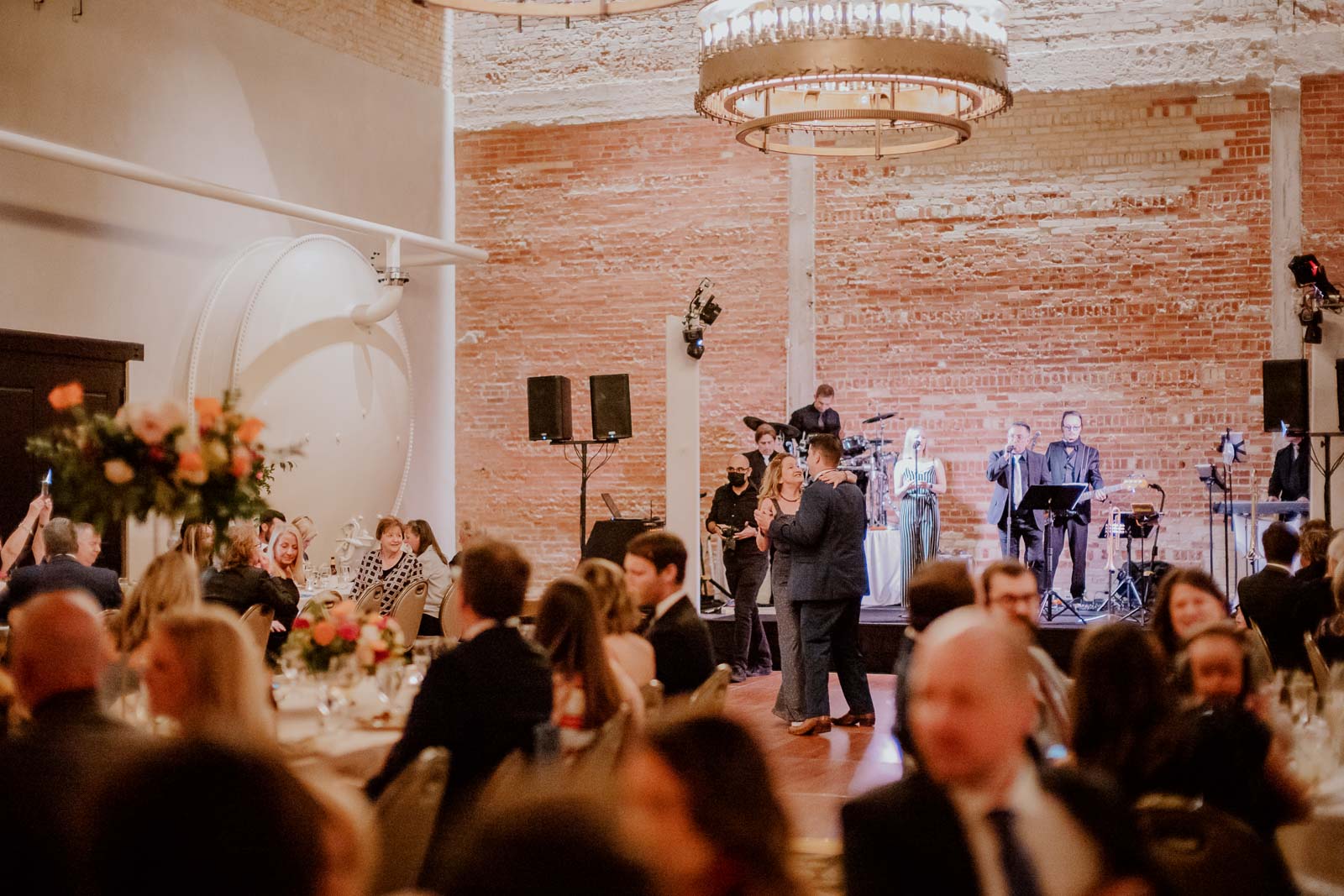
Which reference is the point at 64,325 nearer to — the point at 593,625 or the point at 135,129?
the point at 135,129

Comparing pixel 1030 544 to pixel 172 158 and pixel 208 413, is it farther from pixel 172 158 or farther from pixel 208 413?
pixel 208 413

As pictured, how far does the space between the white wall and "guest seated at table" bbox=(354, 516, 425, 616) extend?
2.12 metres

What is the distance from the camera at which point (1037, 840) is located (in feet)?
6.56

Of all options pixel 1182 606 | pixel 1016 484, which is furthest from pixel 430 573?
pixel 1182 606

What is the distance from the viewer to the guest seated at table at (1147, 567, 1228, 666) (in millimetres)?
4219

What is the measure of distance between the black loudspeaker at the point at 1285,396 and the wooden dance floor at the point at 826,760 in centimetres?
408

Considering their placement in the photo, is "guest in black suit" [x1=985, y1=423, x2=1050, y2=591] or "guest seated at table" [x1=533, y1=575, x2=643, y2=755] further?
"guest in black suit" [x1=985, y1=423, x2=1050, y2=591]

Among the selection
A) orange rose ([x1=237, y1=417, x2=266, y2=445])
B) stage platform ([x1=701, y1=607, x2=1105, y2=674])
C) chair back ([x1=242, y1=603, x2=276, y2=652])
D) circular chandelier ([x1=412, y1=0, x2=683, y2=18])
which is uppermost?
circular chandelier ([x1=412, y1=0, x2=683, y2=18])

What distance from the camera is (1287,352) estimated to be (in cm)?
1227

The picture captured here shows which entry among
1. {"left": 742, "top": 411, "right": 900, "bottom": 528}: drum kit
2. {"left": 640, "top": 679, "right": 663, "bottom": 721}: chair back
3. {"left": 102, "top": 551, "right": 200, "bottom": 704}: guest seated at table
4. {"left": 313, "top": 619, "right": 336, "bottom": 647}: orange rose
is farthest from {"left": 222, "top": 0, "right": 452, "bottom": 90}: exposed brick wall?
{"left": 640, "top": 679, "right": 663, "bottom": 721}: chair back

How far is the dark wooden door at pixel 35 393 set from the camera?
9.21m

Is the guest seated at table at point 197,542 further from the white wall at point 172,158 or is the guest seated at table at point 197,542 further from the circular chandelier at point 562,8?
the white wall at point 172,158

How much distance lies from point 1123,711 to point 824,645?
17.6 feet

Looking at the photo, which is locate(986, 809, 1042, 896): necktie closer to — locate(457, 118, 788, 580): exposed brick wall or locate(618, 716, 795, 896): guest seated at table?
locate(618, 716, 795, 896): guest seated at table
